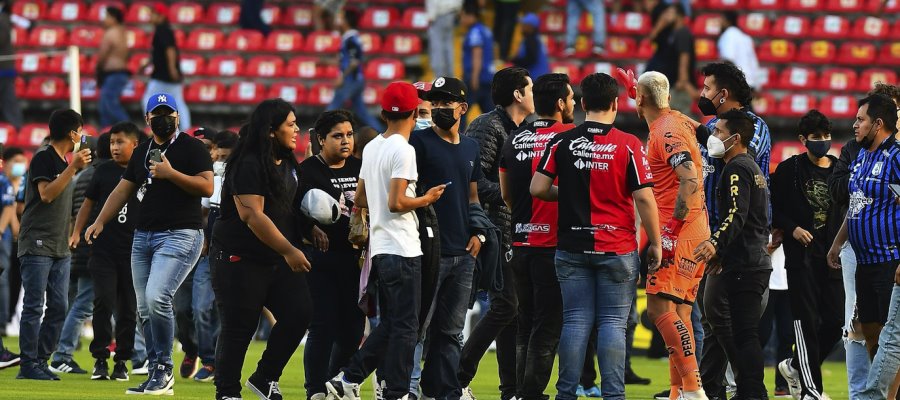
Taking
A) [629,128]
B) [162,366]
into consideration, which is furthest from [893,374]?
[629,128]

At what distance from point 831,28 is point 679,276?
1584 centimetres

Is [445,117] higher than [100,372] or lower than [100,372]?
higher

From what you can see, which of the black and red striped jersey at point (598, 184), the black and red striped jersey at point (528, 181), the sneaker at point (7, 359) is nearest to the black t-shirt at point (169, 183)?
the black and red striped jersey at point (528, 181)

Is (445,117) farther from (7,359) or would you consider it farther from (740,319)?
(7,359)

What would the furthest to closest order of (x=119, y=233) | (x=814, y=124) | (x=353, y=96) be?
(x=353, y=96), (x=119, y=233), (x=814, y=124)

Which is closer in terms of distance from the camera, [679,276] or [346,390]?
[679,276]

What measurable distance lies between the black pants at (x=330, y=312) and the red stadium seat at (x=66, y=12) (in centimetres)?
1628

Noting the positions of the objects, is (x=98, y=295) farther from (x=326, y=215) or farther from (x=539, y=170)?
(x=539, y=170)

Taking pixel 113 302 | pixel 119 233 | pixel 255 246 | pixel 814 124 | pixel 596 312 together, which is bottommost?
pixel 113 302

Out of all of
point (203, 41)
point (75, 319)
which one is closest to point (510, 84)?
point (75, 319)

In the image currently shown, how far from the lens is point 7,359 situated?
12219mm

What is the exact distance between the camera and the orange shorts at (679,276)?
8602 millimetres

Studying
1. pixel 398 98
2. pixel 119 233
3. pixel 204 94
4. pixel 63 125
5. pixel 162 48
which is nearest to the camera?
pixel 398 98

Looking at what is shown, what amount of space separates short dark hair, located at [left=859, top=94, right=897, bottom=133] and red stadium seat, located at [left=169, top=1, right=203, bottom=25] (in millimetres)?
16928
